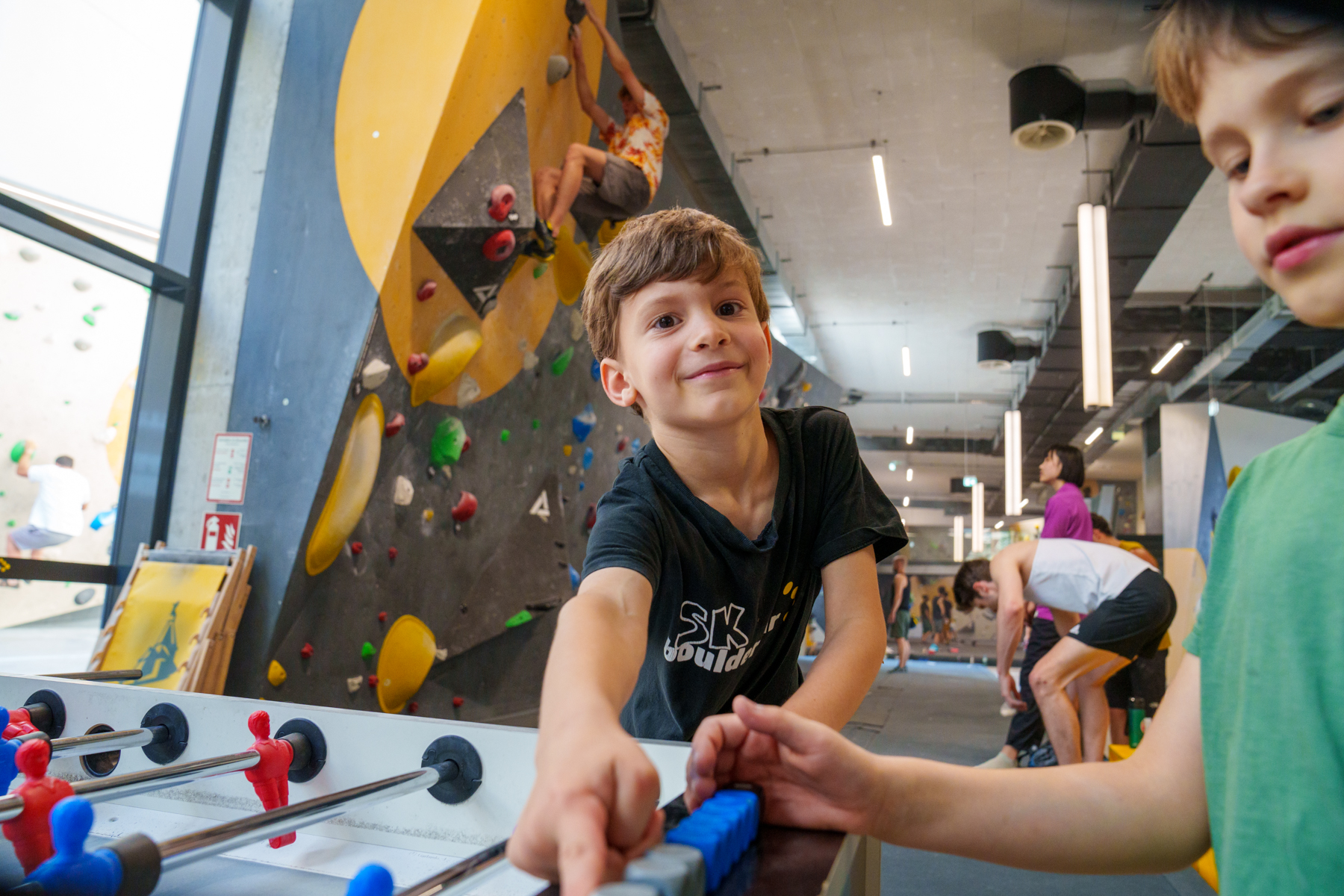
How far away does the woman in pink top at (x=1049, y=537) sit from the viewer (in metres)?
4.42

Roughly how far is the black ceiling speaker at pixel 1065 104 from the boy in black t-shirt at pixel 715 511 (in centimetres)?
516

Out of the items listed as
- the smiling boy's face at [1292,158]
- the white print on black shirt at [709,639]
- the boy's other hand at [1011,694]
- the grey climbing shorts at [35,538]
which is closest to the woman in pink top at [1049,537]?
the boy's other hand at [1011,694]

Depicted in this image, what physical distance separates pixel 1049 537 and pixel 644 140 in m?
3.02

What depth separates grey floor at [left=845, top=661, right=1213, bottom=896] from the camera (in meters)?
2.93

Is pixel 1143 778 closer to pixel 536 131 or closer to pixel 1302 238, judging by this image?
pixel 1302 238

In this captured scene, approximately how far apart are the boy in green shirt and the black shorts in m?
3.46

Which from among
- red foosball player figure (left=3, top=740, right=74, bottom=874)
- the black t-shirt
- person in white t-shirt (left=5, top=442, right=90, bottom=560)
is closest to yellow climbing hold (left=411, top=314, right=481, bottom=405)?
person in white t-shirt (left=5, top=442, right=90, bottom=560)

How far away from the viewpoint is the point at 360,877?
666mm

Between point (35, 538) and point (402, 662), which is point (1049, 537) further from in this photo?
point (35, 538)

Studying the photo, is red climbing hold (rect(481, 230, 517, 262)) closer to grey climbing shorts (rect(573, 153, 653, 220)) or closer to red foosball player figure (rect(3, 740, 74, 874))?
grey climbing shorts (rect(573, 153, 653, 220))

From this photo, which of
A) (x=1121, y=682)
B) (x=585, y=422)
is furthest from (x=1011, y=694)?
(x=585, y=422)

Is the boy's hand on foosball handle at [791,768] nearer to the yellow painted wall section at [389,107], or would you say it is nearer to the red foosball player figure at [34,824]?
the red foosball player figure at [34,824]

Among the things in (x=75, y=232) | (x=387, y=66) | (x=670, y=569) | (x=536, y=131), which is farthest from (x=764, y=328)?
Result: (x=75, y=232)

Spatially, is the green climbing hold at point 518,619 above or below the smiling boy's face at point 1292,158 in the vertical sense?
below
